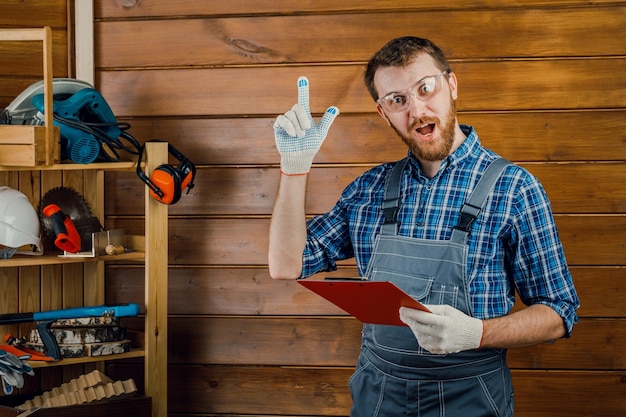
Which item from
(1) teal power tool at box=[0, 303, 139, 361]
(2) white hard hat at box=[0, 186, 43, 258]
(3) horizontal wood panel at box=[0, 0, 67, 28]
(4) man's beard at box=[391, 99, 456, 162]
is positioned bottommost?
(1) teal power tool at box=[0, 303, 139, 361]

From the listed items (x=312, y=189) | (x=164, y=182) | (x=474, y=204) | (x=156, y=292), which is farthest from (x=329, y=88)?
(x=474, y=204)

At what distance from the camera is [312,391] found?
2.72 m

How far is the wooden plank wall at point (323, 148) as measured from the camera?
2.59 m

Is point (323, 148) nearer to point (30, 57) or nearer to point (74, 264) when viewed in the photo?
point (74, 264)

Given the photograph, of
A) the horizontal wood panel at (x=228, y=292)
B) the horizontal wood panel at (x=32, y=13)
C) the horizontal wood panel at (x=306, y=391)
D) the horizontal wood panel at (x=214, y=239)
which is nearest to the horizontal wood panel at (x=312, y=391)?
the horizontal wood panel at (x=306, y=391)

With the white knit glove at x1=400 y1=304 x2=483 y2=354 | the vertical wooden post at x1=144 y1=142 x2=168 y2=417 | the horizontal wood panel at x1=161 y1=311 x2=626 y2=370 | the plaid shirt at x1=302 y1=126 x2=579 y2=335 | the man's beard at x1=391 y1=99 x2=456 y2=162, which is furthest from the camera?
the horizontal wood panel at x1=161 y1=311 x2=626 y2=370

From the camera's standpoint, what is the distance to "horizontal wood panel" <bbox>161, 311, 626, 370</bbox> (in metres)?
2.61

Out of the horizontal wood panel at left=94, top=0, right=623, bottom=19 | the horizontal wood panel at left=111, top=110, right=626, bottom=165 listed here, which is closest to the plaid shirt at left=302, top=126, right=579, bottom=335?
the horizontal wood panel at left=111, top=110, right=626, bottom=165

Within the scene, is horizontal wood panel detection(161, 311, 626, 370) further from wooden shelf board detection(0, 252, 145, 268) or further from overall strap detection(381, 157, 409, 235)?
overall strap detection(381, 157, 409, 235)

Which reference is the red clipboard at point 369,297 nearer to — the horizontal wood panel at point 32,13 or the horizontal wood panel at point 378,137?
the horizontal wood panel at point 378,137

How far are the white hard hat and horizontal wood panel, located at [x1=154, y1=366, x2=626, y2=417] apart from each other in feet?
2.31

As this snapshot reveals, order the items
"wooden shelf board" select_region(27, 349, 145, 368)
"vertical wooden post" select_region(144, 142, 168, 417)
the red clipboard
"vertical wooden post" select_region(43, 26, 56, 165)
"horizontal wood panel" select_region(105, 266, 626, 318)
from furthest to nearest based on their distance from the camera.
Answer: "horizontal wood panel" select_region(105, 266, 626, 318)
"vertical wooden post" select_region(144, 142, 168, 417)
"wooden shelf board" select_region(27, 349, 145, 368)
"vertical wooden post" select_region(43, 26, 56, 165)
the red clipboard

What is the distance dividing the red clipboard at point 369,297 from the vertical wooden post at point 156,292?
0.98 m

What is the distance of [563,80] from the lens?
8.49 ft
